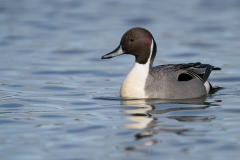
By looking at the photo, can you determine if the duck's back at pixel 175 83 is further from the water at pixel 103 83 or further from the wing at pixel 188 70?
the water at pixel 103 83

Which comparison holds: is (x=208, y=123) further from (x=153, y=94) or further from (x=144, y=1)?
(x=144, y=1)

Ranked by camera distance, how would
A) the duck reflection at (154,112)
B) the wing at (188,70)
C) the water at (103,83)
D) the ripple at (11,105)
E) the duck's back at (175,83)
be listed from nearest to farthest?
the water at (103,83), the duck reflection at (154,112), the ripple at (11,105), the duck's back at (175,83), the wing at (188,70)

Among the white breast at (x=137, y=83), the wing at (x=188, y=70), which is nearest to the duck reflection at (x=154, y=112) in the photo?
the white breast at (x=137, y=83)

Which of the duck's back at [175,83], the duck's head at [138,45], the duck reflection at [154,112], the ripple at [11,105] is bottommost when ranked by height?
the ripple at [11,105]

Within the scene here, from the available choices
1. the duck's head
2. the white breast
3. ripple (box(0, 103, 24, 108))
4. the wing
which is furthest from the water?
the duck's head

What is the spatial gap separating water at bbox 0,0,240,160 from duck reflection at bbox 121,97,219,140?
0.01m

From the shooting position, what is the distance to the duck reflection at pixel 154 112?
6965 millimetres

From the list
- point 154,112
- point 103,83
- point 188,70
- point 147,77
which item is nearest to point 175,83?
point 147,77

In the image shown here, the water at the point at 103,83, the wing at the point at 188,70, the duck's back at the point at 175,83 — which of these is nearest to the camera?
the water at the point at 103,83

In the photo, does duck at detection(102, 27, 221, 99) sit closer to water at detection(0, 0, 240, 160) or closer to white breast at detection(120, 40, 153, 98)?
white breast at detection(120, 40, 153, 98)

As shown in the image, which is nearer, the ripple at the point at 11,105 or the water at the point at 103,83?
the water at the point at 103,83

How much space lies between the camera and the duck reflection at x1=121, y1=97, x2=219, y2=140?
22.9 ft

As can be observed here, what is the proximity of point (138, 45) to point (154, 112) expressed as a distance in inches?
48.6

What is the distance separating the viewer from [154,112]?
789 cm
